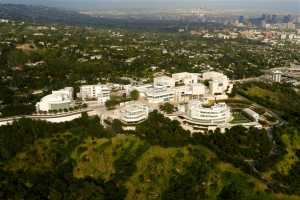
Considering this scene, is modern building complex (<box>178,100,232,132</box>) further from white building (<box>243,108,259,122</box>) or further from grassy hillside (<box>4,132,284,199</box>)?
grassy hillside (<box>4,132,284,199</box>)

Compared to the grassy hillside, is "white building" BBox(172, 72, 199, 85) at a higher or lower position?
higher

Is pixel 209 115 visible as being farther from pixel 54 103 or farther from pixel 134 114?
pixel 54 103

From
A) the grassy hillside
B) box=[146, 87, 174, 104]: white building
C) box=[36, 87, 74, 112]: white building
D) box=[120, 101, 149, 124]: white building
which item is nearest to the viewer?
the grassy hillside

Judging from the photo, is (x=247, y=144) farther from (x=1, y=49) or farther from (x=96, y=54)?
(x=1, y=49)

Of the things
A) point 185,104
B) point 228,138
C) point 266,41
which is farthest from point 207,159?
point 266,41

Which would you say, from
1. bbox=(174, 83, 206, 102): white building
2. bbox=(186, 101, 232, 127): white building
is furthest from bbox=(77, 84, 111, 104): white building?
bbox=(186, 101, 232, 127): white building

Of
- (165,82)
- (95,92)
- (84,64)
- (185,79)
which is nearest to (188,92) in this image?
(165,82)

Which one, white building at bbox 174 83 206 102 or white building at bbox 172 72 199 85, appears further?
white building at bbox 172 72 199 85
